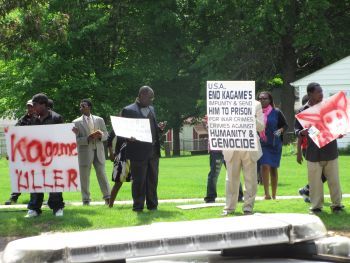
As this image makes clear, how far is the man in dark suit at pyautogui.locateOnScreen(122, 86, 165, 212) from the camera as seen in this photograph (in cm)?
1148

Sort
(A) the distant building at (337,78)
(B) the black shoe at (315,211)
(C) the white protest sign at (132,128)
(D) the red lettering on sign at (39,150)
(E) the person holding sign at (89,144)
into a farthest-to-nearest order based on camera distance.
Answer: (A) the distant building at (337,78), (E) the person holding sign at (89,144), (D) the red lettering on sign at (39,150), (C) the white protest sign at (132,128), (B) the black shoe at (315,211)

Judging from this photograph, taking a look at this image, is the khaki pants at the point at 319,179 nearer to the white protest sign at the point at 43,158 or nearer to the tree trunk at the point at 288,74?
the white protest sign at the point at 43,158

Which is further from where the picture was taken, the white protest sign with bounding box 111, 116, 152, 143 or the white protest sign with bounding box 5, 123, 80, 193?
the white protest sign with bounding box 5, 123, 80, 193

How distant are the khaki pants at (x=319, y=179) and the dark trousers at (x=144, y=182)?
8.06 feet

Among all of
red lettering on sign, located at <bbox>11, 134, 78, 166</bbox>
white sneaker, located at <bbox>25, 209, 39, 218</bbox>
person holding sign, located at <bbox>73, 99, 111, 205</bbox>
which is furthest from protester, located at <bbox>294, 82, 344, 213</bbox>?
person holding sign, located at <bbox>73, 99, 111, 205</bbox>

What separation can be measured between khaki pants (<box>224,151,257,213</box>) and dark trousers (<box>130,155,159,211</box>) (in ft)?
4.36

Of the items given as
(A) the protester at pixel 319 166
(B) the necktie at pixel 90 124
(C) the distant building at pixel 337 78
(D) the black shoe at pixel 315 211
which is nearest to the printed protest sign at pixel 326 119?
(A) the protester at pixel 319 166

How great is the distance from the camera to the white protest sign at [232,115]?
1083 centimetres

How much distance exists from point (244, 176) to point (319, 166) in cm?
110

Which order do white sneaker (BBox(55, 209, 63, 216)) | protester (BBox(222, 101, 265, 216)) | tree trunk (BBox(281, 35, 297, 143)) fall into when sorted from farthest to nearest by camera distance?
tree trunk (BBox(281, 35, 297, 143))
white sneaker (BBox(55, 209, 63, 216))
protester (BBox(222, 101, 265, 216))

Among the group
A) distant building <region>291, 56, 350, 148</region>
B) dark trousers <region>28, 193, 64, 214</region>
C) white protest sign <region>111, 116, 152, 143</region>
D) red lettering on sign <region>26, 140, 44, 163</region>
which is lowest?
dark trousers <region>28, 193, 64, 214</region>

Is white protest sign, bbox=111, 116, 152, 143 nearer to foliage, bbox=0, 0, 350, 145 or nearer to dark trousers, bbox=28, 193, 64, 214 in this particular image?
dark trousers, bbox=28, 193, 64, 214

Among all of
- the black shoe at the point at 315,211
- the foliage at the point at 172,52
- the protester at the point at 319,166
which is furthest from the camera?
the foliage at the point at 172,52

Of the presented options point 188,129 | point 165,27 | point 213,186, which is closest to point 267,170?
point 213,186
